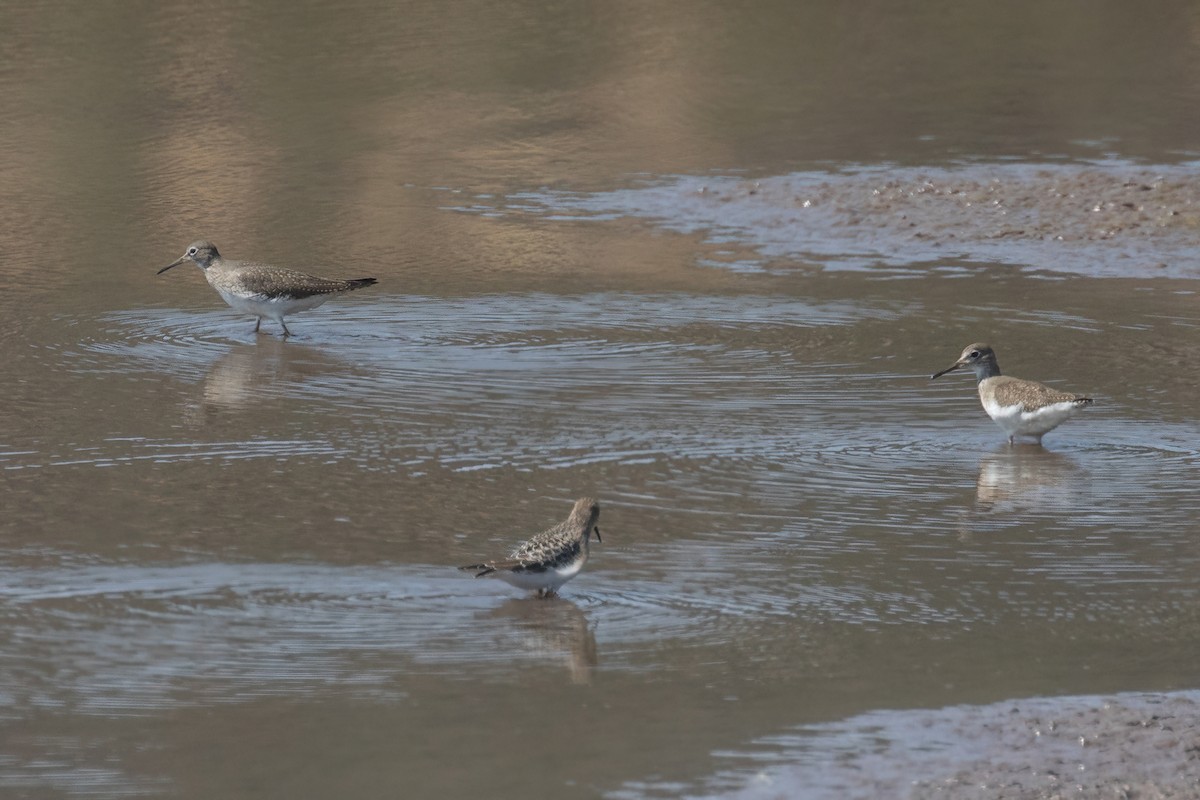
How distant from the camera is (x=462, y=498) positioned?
36.8 feet

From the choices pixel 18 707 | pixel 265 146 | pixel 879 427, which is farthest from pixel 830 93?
pixel 18 707

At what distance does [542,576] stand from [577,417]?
395 centimetres

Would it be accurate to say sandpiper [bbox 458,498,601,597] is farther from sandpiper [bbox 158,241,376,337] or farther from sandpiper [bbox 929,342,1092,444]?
sandpiper [bbox 158,241,376,337]

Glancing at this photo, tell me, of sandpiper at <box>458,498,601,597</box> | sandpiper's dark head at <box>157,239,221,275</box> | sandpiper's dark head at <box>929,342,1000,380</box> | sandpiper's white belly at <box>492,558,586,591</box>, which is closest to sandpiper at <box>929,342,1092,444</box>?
sandpiper's dark head at <box>929,342,1000,380</box>

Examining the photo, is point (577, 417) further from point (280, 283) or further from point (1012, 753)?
point (1012, 753)

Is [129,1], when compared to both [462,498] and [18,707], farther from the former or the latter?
[18,707]

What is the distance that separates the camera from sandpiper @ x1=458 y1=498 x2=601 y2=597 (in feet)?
29.8

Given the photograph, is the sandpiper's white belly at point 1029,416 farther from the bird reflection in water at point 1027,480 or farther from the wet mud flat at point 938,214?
the wet mud flat at point 938,214

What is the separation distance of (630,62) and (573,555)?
20954 mm

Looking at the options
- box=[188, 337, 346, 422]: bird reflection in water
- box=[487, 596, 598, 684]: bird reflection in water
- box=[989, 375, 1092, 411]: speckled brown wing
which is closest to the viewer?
box=[487, 596, 598, 684]: bird reflection in water

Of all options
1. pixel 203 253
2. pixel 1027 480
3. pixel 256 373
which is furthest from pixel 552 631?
pixel 203 253

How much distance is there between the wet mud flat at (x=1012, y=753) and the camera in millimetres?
7184

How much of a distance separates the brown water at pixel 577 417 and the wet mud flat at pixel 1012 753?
146mm

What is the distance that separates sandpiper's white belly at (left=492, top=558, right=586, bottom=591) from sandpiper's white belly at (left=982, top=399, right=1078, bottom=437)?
4198 millimetres
